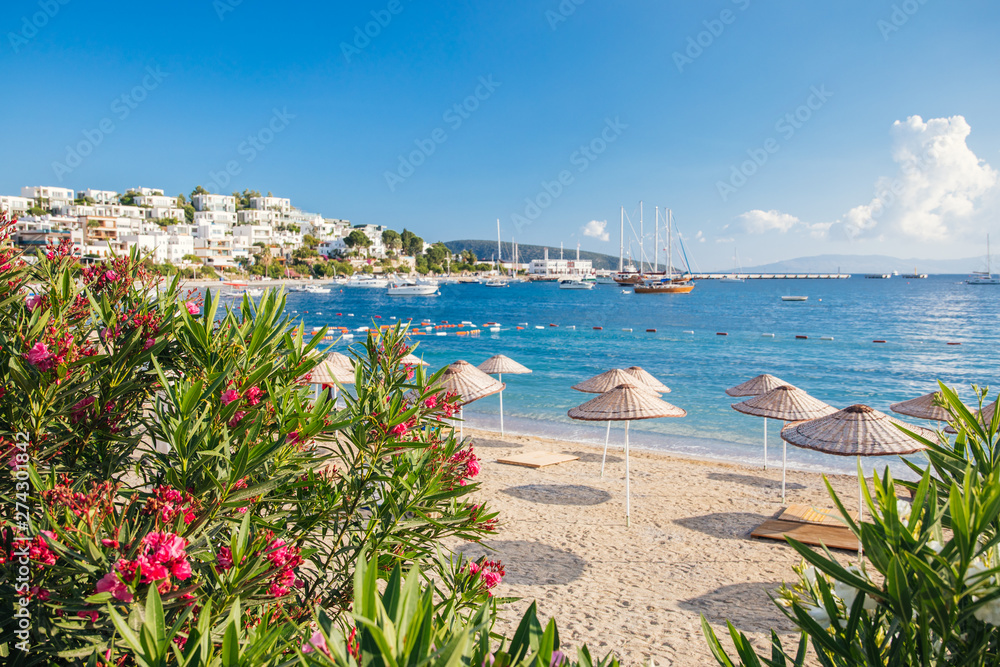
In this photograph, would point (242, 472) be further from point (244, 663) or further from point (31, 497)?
point (244, 663)

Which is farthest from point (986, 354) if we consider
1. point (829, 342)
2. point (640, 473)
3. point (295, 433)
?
point (295, 433)

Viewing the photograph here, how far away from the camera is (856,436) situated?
639 centimetres

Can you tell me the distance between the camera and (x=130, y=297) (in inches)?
81.0

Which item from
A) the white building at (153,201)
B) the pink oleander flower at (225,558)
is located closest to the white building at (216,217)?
the white building at (153,201)

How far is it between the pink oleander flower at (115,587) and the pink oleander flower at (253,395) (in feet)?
2.29

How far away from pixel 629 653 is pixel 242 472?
4.35 meters

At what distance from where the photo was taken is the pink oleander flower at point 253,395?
76.4 inches

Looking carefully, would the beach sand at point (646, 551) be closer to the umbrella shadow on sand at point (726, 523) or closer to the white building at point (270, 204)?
the umbrella shadow on sand at point (726, 523)

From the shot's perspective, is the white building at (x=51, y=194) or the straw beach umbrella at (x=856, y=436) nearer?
the straw beach umbrella at (x=856, y=436)

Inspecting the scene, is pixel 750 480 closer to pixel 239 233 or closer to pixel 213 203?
pixel 239 233

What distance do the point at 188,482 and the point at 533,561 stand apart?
5.73 meters

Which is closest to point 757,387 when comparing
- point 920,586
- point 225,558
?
point 920,586

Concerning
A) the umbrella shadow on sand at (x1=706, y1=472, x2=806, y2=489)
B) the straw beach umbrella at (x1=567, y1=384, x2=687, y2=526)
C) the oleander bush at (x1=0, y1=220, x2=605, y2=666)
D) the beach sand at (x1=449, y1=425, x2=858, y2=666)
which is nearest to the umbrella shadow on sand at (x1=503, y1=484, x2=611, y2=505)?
the beach sand at (x1=449, y1=425, x2=858, y2=666)

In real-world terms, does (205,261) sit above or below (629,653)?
above
